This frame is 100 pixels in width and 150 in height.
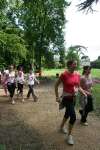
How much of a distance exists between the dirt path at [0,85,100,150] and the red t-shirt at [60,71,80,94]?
1252 millimetres

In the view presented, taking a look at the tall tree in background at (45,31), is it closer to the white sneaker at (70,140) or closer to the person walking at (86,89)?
the person walking at (86,89)

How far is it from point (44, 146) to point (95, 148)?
1.18 metres

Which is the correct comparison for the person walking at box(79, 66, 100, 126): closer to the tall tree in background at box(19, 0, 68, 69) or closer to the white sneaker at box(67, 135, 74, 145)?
the white sneaker at box(67, 135, 74, 145)

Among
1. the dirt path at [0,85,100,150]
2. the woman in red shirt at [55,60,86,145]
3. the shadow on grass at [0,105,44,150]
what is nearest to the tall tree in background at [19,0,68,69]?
the dirt path at [0,85,100,150]

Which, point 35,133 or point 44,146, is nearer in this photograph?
point 44,146

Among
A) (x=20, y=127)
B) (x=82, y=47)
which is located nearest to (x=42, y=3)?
(x=20, y=127)

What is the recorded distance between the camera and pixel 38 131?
40.2ft

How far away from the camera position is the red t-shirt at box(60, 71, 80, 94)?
11.0 metres

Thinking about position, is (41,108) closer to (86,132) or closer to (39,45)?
(86,132)

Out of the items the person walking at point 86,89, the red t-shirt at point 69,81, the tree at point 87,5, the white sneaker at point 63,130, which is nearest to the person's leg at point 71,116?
the red t-shirt at point 69,81

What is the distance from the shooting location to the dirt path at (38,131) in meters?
10.5

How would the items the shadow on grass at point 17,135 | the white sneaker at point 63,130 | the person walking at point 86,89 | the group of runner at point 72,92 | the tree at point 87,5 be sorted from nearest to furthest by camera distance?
the shadow on grass at point 17,135, the group of runner at point 72,92, the white sneaker at point 63,130, the person walking at point 86,89, the tree at point 87,5

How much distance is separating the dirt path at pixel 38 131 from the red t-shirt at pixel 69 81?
4.11ft

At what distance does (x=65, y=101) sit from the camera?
36.4ft
